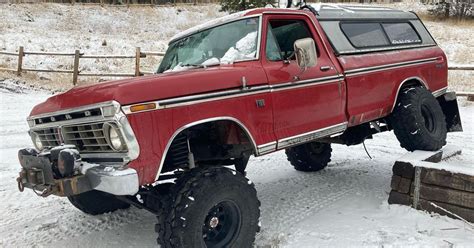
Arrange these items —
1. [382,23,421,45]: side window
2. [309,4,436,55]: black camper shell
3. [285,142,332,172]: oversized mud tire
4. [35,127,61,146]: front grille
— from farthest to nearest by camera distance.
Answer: [285,142,332,172]: oversized mud tire
[382,23,421,45]: side window
[309,4,436,55]: black camper shell
[35,127,61,146]: front grille

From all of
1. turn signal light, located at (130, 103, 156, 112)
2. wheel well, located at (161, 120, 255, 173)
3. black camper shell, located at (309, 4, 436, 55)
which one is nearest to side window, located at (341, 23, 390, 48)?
black camper shell, located at (309, 4, 436, 55)

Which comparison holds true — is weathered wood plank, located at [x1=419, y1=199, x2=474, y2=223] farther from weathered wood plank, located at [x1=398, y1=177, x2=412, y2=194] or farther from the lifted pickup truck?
the lifted pickup truck

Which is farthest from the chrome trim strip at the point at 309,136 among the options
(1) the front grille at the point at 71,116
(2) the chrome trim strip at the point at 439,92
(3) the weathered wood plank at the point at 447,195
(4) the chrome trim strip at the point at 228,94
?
(2) the chrome trim strip at the point at 439,92

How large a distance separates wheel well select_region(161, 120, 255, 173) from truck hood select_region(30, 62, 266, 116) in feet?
1.07

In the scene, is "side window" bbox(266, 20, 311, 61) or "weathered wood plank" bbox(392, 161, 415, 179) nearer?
"side window" bbox(266, 20, 311, 61)

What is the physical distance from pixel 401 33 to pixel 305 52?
2487 mm

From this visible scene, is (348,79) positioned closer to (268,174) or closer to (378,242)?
(378,242)

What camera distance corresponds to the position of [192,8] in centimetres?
3212

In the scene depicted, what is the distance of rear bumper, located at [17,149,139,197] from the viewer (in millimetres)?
2744

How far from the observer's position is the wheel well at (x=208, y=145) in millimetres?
3393

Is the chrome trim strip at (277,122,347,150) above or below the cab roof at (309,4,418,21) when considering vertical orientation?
below

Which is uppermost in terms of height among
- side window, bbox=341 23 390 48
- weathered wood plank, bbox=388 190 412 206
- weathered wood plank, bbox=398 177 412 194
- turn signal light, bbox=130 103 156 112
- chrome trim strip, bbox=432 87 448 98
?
side window, bbox=341 23 390 48

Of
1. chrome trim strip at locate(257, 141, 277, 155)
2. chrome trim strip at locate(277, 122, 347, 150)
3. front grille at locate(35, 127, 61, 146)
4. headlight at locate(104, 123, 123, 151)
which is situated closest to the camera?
headlight at locate(104, 123, 123, 151)

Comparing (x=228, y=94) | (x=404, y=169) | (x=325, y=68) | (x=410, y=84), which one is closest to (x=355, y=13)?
(x=410, y=84)
